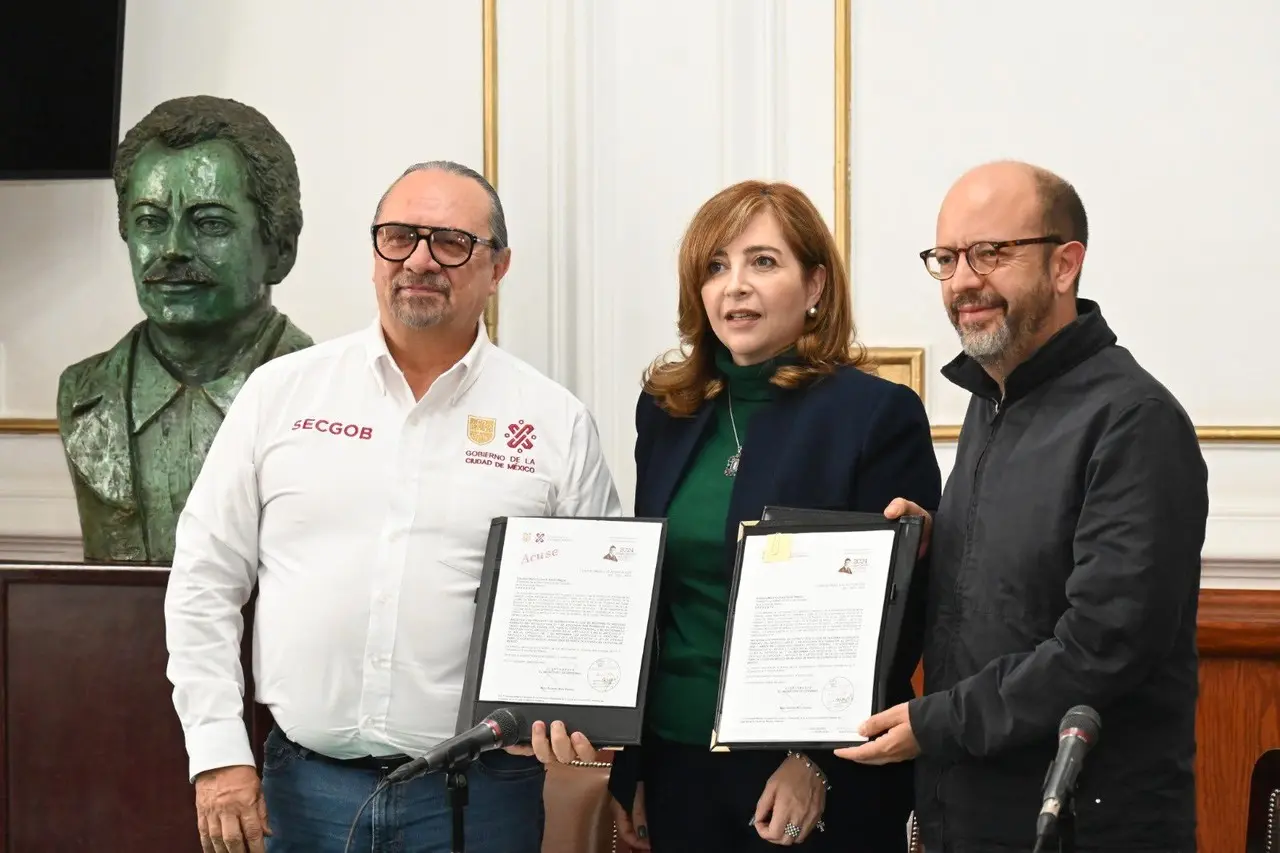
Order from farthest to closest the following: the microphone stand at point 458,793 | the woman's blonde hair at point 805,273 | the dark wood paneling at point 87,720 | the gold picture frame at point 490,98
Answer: the gold picture frame at point 490,98, the dark wood paneling at point 87,720, the woman's blonde hair at point 805,273, the microphone stand at point 458,793

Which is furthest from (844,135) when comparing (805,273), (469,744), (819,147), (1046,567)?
(469,744)

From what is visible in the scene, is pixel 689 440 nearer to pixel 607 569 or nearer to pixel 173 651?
pixel 607 569

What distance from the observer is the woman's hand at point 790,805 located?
7.10 ft

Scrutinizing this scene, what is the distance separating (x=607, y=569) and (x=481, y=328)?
55cm

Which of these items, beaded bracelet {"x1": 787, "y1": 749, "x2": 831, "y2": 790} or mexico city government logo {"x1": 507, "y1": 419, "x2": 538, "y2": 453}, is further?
mexico city government logo {"x1": 507, "y1": 419, "x2": 538, "y2": 453}

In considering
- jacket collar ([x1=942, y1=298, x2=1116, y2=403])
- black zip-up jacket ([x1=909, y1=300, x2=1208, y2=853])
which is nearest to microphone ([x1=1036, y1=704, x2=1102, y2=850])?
black zip-up jacket ([x1=909, y1=300, x2=1208, y2=853])

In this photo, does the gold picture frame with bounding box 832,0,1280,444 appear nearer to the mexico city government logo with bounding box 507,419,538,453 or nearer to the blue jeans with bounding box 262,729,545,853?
the mexico city government logo with bounding box 507,419,538,453

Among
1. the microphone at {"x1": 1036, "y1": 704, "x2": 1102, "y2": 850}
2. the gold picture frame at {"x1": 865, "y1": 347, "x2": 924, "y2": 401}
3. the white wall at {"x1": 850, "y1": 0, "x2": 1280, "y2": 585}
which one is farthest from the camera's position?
the gold picture frame at {"x1": 865, "y1": 347, "x2": 924, "y2": 401}

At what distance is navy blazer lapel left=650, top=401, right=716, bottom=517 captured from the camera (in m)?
2.41

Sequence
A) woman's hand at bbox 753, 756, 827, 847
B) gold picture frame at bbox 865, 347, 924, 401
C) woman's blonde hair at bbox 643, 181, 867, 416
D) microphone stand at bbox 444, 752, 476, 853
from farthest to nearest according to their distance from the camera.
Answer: gold picture frame at bbox 865, 347, 924, 401 < woman's blonde hair at bbox 643, 181, 867, 416 < woman's hand at bbox 753, 756, 827, 847 < microphone stand at bbox 444, 752, 476, 853

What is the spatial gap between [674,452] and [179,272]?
1.28m

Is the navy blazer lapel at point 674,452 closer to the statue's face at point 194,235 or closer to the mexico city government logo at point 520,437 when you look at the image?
the mexico city government logo at point 520,437

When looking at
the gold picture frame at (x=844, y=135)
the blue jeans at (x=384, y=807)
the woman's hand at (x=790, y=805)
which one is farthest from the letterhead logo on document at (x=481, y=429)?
the gold picture frame at (x=844, y=135)

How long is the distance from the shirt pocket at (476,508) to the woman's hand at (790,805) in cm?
61
